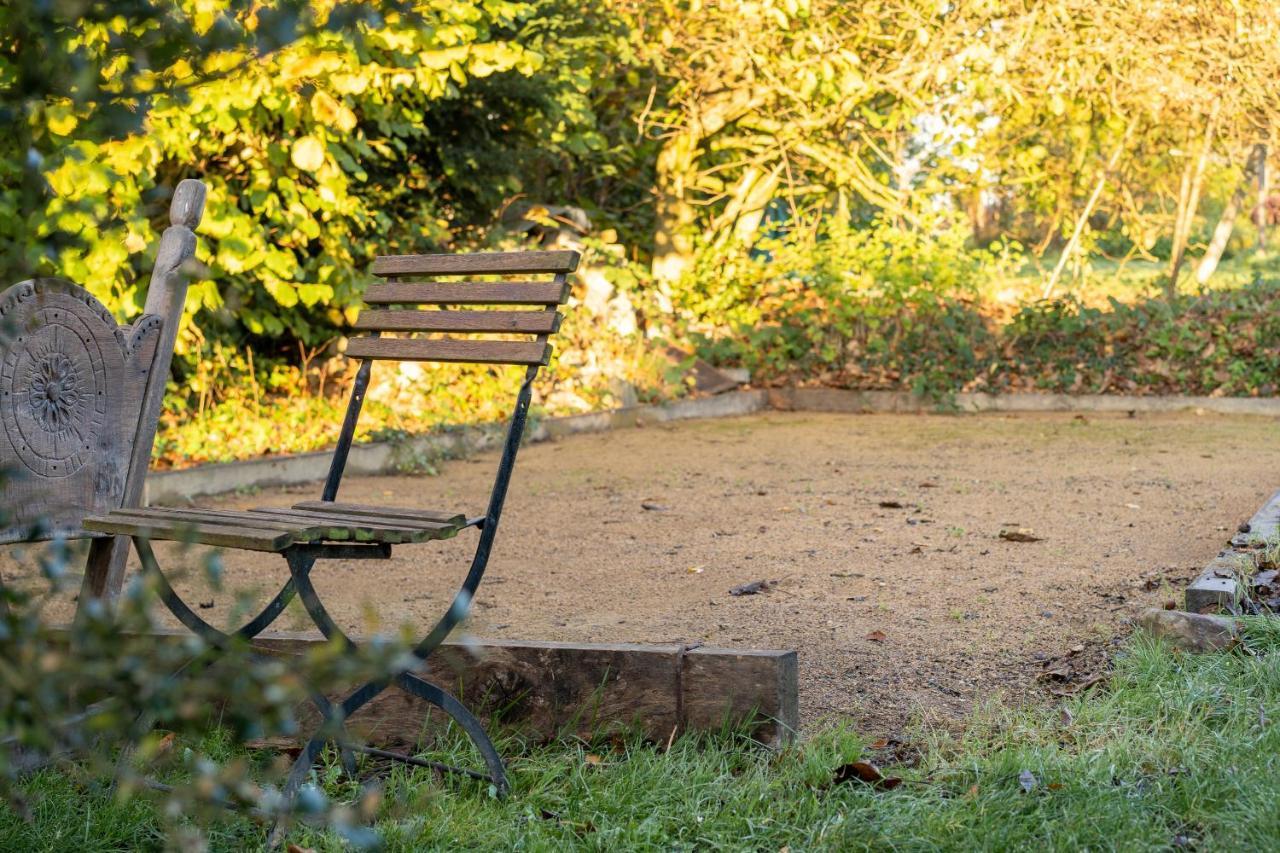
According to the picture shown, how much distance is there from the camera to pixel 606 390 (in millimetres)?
10648

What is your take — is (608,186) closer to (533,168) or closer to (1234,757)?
(533,168)

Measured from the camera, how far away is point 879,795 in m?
2.74

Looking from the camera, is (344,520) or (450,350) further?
(450,350)

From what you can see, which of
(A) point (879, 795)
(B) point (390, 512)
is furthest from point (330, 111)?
(A) point (879, 795)

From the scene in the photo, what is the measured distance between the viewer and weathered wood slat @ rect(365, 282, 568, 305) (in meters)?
3.29

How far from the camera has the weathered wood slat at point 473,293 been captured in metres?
3.29

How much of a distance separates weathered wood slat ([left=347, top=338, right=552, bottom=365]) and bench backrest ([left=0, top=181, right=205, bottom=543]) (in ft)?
1.56

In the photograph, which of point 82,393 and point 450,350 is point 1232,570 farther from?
point 82,393

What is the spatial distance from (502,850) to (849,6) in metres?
10.5

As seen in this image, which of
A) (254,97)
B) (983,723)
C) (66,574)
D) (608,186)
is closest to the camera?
(66,574)

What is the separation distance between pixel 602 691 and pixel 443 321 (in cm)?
101

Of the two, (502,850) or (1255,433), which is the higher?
(1255,433)

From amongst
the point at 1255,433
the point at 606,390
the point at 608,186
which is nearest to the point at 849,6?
the point at 608,186

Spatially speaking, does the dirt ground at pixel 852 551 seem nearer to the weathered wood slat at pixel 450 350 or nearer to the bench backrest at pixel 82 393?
the bench backrest at pixel 82 393
